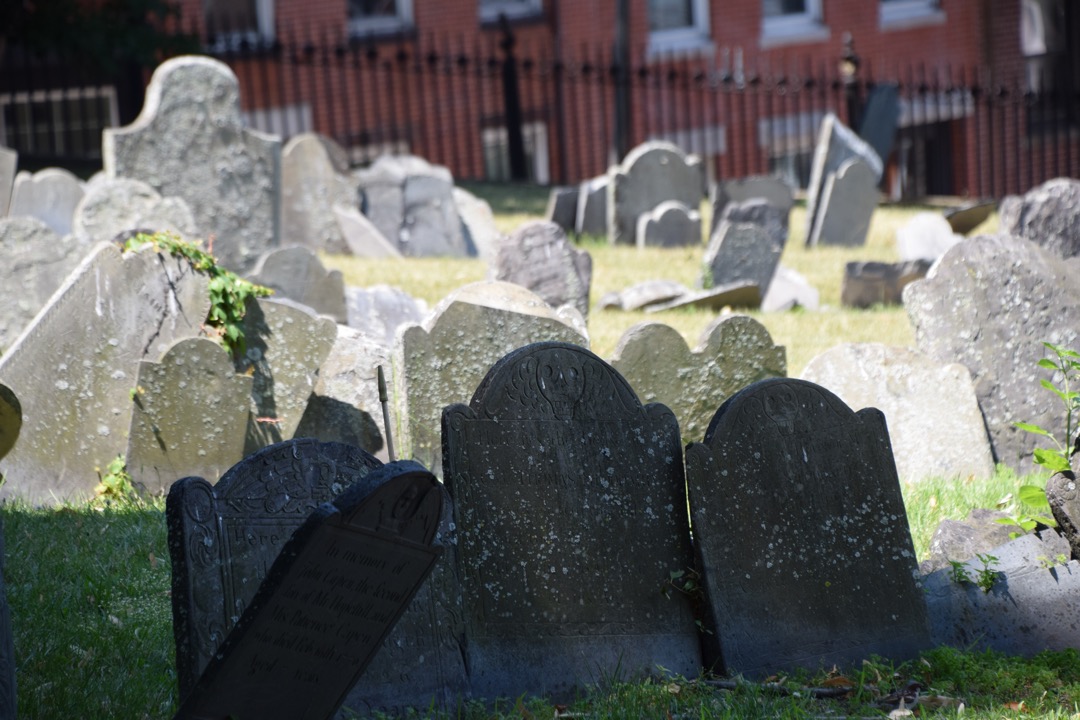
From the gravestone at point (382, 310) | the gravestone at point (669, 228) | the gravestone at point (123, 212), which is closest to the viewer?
the gravestone at point (382, 310)

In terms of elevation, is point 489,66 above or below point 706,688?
above

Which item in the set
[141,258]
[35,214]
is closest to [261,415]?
[141,258]

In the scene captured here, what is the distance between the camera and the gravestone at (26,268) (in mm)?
7684

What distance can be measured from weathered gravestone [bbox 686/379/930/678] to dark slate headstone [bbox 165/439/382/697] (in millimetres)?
1244

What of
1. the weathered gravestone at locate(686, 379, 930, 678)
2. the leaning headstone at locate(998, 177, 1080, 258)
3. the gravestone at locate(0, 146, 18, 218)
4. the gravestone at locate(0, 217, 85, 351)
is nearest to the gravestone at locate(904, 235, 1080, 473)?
the weathered gravestone at locate(686, 379, 930, 678)

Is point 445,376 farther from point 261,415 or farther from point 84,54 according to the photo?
point 84,54

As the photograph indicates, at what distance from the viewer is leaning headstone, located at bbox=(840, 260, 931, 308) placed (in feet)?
34.3

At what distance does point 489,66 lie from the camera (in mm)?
17875

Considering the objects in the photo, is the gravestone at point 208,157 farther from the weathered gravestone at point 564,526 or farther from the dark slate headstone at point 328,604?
the dark slate headstone at point 328,604

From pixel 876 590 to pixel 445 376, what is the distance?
242cm

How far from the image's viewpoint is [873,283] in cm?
1046

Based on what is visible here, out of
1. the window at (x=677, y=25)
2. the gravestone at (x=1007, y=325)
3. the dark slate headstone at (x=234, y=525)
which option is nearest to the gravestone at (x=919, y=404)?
the gravestone at (x=1007, y=325)

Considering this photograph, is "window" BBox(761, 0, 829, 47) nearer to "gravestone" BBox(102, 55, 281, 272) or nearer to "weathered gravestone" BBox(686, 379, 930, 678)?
"gravestone" BBox(102, 55, 281, 272)

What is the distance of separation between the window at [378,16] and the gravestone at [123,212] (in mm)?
10953
